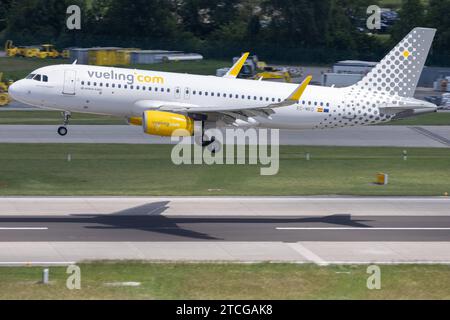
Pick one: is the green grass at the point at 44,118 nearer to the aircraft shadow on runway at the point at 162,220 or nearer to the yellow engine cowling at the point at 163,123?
the yellow engine cowling at the point at 163,123

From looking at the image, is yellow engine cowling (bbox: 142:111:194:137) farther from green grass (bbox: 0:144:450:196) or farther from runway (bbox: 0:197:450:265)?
runway (bbox: 0:197:450:265)

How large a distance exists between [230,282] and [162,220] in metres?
10.2

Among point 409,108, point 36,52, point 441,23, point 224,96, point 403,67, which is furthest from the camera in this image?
point 441,23

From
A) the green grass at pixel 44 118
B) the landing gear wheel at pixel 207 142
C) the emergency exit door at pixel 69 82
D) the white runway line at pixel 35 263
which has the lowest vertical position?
the green grass at pixel 44 118

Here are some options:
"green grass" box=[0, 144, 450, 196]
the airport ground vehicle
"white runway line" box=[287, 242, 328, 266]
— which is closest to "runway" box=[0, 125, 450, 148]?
"green grass" box=[0, 144, 450, 196]

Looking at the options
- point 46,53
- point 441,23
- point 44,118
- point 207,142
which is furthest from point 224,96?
point 441,23

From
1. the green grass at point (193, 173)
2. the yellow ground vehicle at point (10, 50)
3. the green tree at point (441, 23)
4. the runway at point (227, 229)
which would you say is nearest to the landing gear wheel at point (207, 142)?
the green grass at point (193, 173)

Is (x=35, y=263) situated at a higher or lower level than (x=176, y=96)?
lower

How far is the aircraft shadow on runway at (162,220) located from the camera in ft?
111

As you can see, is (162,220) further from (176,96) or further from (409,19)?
(409,19)

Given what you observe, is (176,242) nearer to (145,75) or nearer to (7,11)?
(145,75)

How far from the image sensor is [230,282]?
1010 inches

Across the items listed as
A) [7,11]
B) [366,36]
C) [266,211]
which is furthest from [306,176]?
[7,11]

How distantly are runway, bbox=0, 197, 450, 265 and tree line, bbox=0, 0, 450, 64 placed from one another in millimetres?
77785
